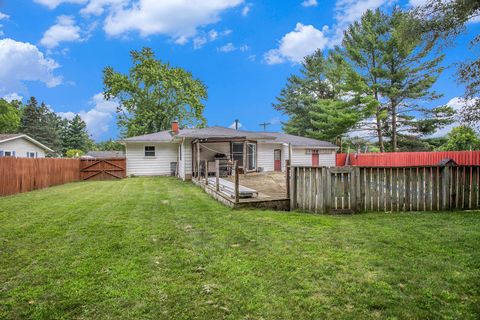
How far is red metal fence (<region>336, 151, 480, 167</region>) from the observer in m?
15.2

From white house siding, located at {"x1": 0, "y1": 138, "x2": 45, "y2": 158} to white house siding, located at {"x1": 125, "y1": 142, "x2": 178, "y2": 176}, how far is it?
920cm

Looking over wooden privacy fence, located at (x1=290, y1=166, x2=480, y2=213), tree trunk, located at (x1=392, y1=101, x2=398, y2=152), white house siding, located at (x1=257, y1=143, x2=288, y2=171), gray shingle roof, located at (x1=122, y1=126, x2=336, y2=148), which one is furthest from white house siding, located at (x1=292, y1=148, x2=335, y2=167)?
wooden privacy fence, located at (x1=290, y1=166, x2=480, y2=213)

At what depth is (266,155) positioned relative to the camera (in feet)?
75.7

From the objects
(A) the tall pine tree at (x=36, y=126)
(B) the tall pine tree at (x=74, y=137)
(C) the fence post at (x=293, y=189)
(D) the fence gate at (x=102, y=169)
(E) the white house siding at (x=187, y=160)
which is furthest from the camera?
(B) the tall pine tree at (x=74, y=137)

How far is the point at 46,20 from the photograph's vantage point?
23625 millimetres

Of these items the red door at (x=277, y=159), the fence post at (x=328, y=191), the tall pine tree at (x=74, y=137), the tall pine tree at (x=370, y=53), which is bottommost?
the fence post at (x=328, y=191)

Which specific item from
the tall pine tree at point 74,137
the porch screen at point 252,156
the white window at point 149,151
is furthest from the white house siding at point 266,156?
the tall pine tree at point 74,137

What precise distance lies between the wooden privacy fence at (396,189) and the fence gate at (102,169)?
17.3m

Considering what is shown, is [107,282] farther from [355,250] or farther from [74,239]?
[355,250]

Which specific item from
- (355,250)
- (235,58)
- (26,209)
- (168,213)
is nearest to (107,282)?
(355,250)

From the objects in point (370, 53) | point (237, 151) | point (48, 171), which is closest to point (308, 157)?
point (237, 151)

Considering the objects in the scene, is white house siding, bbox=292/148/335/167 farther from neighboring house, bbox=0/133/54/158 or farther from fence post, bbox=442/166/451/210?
neighboring house, bbox=0/133/54/158

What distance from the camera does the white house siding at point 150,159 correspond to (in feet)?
70.0

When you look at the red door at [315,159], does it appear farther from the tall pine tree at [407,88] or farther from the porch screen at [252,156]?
the tall pine tree at [407,88]
